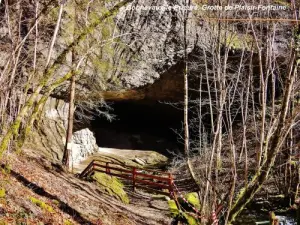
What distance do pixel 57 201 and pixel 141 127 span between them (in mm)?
19210

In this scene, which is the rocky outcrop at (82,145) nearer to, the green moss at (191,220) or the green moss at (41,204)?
the green moss at (191,220)

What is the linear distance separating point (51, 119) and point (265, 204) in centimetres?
1084

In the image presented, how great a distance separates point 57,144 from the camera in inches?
619

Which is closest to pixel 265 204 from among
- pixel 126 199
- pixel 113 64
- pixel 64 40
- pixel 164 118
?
pixel 126 199

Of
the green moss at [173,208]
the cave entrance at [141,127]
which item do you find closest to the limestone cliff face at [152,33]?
the cave entrance at [141,127]

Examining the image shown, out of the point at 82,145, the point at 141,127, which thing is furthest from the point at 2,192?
the point at 141,127

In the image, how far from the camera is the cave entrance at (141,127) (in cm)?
2323

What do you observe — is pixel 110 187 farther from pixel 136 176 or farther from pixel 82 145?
pixel 82 145

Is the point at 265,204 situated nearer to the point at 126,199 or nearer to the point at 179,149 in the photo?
the point at 126,199

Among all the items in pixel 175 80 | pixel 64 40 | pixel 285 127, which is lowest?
pixel 285 127

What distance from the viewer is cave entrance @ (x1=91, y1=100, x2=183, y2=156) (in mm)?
23234

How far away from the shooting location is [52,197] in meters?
7.81

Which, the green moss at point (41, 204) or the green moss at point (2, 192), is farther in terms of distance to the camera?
the green moss at point (41, 204)

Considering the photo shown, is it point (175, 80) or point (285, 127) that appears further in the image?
point (175, 80)
